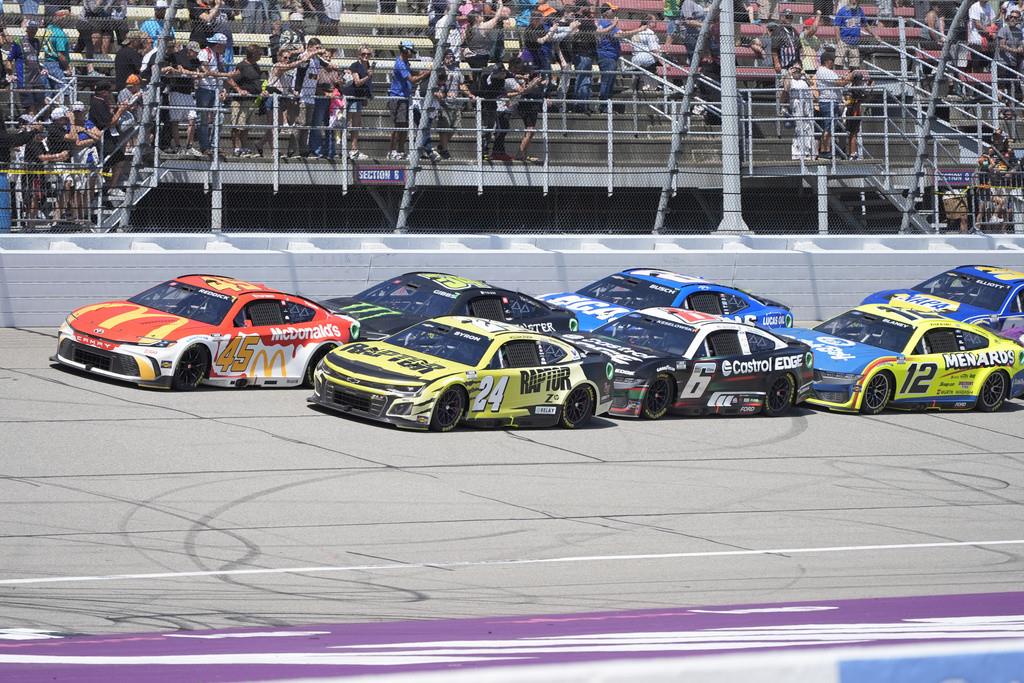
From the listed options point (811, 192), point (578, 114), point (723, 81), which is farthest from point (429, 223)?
point (811, 192)

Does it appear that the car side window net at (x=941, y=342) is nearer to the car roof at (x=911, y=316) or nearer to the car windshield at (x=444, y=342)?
the car roof at (x=911, y=316)

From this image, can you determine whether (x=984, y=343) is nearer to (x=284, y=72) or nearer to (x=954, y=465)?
(x=954, y=465)

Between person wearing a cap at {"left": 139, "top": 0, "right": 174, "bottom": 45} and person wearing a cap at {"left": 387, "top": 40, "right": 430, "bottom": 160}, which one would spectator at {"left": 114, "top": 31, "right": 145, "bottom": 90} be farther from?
person wearing a cap at {"left": 387, "top": 40, "right": 430, "bottom": 160}

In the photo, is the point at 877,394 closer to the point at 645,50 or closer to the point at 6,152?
the point at 645,50

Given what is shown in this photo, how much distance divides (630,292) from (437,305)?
9.87 feet

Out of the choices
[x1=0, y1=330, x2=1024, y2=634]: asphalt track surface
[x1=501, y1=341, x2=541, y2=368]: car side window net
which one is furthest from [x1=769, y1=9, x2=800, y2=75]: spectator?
[x1=501, y1=341, x2=541, y2=368]: car side window net

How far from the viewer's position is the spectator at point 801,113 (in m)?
21.6

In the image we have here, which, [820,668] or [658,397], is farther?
[658,397]

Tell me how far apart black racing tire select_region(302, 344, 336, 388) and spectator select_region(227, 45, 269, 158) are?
4.01 metres

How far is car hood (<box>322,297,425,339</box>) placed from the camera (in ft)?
53.5

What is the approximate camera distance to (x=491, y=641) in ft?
17.5

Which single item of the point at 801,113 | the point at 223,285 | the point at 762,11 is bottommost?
the point at 223,285

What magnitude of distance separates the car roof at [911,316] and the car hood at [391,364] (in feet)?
20.7

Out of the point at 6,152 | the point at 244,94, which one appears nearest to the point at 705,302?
the point at 244,94
